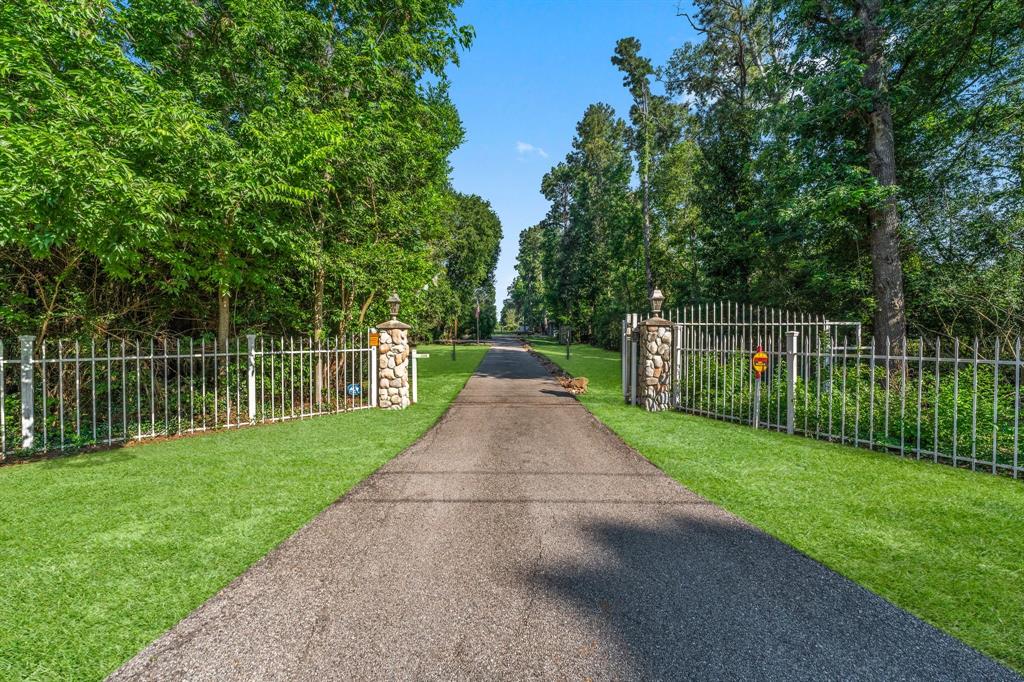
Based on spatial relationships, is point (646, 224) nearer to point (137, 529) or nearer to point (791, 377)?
point (791, 377)

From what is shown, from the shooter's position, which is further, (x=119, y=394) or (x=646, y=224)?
(x=646, y=224)

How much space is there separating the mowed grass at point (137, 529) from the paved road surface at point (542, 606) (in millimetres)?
286

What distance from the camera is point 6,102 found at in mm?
5574

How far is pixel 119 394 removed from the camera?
827 cm

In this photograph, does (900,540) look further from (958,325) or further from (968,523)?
(958,325)

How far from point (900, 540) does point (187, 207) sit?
A: 1036cm

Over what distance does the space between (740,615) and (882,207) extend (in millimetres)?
11311

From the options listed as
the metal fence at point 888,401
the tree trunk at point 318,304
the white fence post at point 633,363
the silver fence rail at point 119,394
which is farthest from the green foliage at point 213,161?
the metal fence at point 888,401

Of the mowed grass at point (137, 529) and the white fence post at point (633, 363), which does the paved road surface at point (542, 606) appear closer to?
the mowed grass at point (137, 529)

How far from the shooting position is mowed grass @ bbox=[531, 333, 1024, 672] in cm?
275


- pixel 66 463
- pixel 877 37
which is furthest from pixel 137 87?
pixel 877 37

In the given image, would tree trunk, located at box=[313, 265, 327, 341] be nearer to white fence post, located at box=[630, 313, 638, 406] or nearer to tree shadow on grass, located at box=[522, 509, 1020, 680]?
white fence post, located at box=[630, 313, 638, 406]

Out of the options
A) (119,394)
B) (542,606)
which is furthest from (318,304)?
(542,606)

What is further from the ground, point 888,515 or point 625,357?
point 625,357
